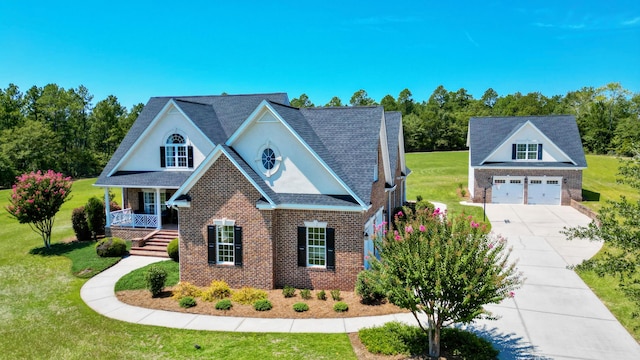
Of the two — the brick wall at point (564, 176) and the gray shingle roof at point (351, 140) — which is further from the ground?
the gray shingle roof at point (351, 140)

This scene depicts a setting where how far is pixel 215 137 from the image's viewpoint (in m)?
24.8

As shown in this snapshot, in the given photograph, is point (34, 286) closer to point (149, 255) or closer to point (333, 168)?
point (149, 255)

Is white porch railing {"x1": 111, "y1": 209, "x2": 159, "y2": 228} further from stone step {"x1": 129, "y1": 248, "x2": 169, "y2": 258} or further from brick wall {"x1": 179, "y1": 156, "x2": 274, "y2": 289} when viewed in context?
brick wall {"x1": 179, "y1": 156, "x2": 274, "y2": 289}

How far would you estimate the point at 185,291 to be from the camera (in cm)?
1625

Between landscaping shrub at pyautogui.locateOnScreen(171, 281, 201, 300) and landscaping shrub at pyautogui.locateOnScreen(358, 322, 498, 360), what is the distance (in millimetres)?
7249

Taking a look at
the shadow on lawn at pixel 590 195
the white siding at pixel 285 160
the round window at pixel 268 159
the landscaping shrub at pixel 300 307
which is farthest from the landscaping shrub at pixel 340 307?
the shadow on lawn at pixel 590 195

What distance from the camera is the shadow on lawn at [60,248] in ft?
75.7

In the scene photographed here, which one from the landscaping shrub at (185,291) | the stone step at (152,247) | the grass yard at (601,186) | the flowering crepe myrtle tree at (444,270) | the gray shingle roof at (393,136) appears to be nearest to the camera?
the flowering crepe myrtle tree at (444,270)

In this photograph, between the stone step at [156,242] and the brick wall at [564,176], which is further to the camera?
the brick wall at [564,176]

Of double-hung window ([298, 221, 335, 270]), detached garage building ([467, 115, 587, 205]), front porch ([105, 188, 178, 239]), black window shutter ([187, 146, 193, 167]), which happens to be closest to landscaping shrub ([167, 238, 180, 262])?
front porch ([105, 188, 178, 239])

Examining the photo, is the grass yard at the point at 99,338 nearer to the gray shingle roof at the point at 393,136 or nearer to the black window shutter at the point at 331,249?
the black window shutter at the point at 331,249

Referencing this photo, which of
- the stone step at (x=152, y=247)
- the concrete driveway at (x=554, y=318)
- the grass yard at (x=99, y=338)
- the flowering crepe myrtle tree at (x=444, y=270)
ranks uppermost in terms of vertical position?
the flowering crepe myrtle tree at (x=444, y=270)

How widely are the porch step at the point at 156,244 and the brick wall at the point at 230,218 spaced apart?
5627 mm

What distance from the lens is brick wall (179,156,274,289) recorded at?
16531 millimetres
